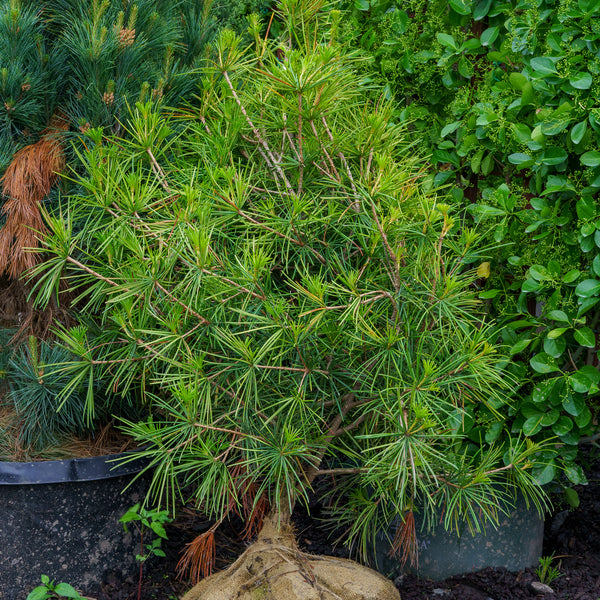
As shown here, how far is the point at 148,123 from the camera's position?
163 centimetres

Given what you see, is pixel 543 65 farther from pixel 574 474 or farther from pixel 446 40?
pixel 574 474

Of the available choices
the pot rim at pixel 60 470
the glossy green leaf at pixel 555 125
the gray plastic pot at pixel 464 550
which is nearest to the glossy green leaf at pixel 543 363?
the gray plastic pot at pixel 464 550

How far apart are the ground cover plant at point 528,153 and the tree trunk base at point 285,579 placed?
2.09ft

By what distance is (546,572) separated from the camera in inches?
81.7

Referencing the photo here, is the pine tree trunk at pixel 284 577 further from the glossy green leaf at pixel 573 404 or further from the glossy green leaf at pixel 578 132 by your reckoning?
the glossy green leaf at pixel 578 132

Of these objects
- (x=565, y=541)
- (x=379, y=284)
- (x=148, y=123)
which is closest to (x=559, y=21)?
(x=379, y=284)

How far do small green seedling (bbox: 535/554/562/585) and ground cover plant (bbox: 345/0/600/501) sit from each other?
0.29 meters

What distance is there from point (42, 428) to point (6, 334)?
0.34 m

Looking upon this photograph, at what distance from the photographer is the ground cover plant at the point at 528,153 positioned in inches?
67.5

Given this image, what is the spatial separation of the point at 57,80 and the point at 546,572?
2209mm

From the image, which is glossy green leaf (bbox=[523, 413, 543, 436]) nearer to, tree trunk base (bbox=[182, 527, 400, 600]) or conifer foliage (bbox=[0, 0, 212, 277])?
tree trunk base (bbox=[182, 527, 400, 600])

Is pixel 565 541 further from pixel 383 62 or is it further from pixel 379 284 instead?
pixel 383 62

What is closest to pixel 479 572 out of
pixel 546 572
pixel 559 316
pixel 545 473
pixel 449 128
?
pixel 546 572

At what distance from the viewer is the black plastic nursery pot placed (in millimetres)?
1858
